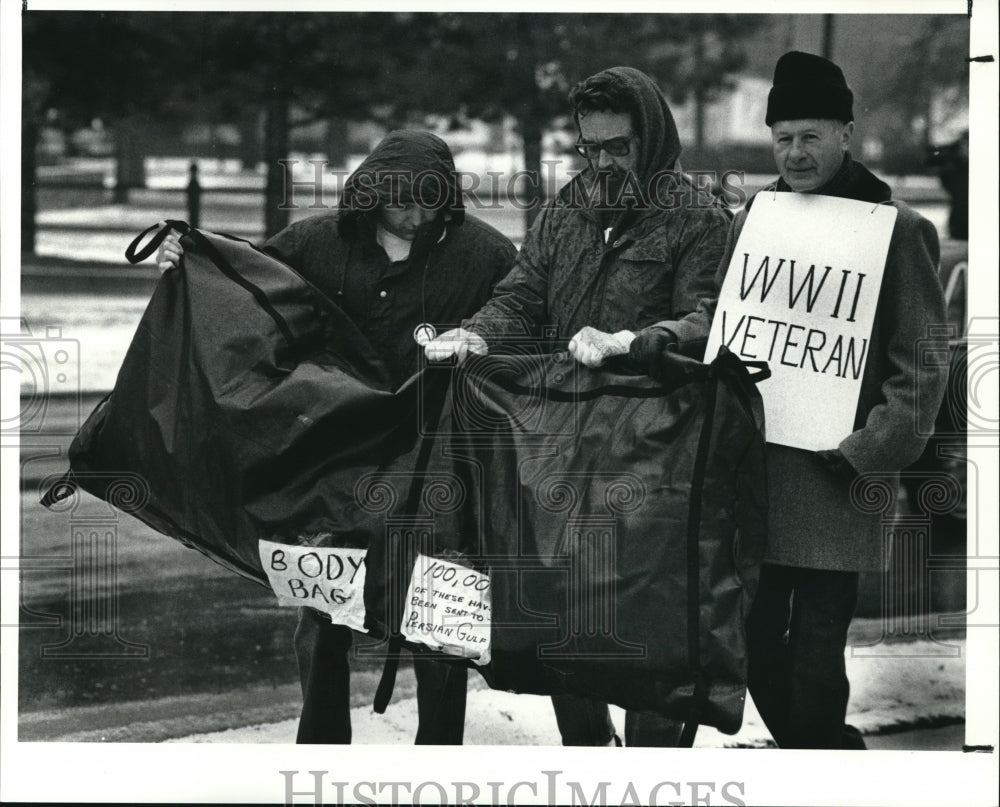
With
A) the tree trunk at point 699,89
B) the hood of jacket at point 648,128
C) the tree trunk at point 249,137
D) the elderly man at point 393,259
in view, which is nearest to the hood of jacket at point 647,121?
the hood of jacket at point 648,128

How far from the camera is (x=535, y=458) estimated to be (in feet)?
12.9

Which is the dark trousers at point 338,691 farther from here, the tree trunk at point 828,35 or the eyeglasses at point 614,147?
the tree trunk at point 828,35

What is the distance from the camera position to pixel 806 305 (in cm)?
391

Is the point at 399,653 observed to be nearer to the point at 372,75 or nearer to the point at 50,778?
the point at 50,778

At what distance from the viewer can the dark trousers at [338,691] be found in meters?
4.24

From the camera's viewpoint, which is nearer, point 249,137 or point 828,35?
point 828,35

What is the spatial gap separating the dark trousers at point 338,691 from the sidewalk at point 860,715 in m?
0.27

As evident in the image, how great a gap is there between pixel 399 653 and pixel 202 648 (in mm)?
1433

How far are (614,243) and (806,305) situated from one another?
0.51 metres

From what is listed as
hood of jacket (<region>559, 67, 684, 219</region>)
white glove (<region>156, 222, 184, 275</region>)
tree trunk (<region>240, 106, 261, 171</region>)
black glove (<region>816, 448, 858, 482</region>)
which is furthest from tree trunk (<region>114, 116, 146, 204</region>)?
black glove (<region>816, 448, 858, 482</region>)

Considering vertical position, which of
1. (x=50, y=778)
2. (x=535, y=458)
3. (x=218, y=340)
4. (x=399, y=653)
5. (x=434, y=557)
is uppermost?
(x=218, y=340)

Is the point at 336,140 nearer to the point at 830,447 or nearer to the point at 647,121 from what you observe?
the point at 647,121

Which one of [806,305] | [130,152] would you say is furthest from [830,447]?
[130,152]

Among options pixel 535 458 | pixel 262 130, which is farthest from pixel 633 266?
pixel 262 130
